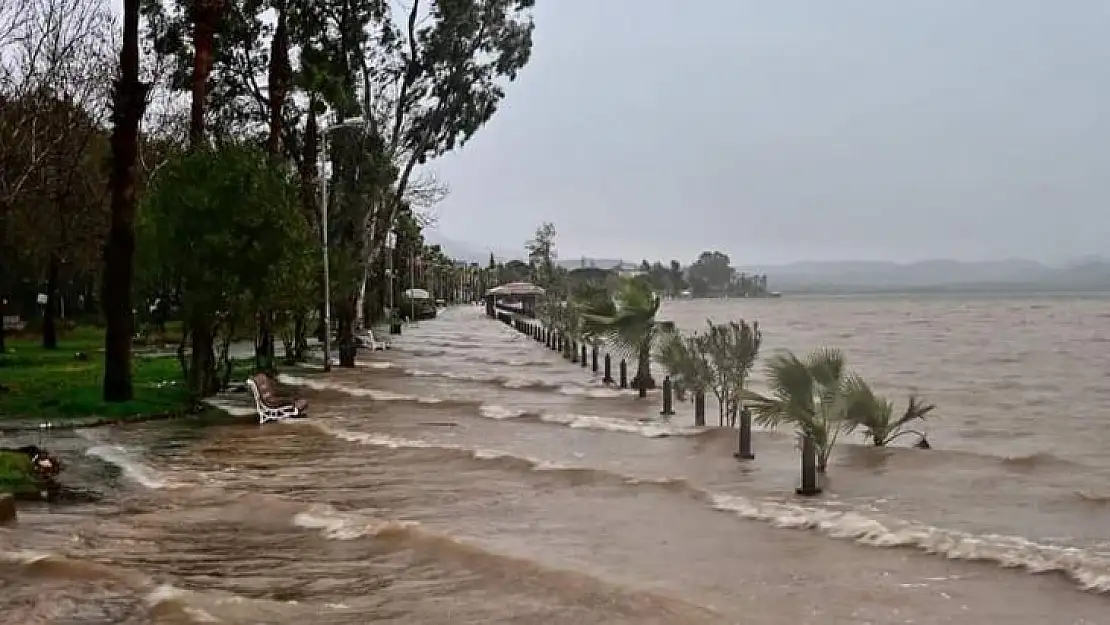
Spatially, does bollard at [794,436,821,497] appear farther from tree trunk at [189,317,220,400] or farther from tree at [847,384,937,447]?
tree trunk at [189,317,220,400]

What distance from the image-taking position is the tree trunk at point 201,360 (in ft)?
77.7

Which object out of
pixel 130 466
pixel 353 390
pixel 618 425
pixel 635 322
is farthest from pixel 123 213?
pixel 635 322

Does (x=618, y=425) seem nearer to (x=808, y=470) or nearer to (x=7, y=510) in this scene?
(x=808, y=470)

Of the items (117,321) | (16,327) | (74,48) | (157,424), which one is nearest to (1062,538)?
(157,424)

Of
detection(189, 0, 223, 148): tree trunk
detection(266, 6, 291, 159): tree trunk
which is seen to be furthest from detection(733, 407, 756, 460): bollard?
detection(266, 6, 291, 159): tree trunk

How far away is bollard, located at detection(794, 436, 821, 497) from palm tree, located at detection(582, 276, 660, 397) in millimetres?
13334

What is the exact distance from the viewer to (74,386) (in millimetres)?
25062

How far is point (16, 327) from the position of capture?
52438 mm

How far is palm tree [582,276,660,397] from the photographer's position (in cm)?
2778

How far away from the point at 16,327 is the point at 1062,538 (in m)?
49.1

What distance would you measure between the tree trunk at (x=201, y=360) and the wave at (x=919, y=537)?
1141 cm

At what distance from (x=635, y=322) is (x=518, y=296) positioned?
8553 cm

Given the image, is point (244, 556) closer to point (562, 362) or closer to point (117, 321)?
point (117, 321)

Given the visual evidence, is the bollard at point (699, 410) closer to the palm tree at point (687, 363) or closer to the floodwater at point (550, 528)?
the palm tree at point (687, 363)
